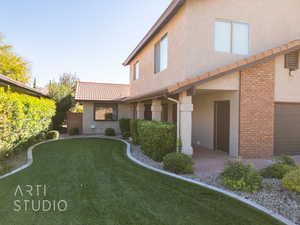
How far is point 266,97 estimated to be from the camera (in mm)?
8648

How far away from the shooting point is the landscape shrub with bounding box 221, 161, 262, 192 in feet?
16.4

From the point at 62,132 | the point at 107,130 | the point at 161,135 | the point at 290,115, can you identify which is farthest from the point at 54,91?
the point at 290,115

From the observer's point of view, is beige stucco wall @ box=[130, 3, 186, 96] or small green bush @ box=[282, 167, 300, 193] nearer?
small green bush @ box=[282, 167, 300, 193]

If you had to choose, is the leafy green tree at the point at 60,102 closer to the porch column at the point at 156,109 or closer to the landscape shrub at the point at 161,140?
the porch column at the point at 156,109

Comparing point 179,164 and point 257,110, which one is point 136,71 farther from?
point 179,164

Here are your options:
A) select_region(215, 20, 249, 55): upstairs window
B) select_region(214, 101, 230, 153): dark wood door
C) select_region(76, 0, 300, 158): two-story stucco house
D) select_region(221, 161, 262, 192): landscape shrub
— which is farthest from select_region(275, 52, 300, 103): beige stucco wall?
select_region(221, 161, 262, 192): landscape shrub

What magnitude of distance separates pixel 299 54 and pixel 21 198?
11.9m

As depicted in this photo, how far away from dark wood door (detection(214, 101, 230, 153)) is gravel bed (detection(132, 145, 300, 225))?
3.84m

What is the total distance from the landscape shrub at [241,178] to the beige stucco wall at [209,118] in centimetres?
339

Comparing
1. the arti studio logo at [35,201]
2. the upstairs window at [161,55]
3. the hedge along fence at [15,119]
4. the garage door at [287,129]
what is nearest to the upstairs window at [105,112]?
the hedge along fence at [15,119]

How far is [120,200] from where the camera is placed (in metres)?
4.46

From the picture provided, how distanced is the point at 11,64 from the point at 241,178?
122ft

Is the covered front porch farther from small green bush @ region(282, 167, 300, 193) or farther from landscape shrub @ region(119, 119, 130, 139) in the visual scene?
landscape shrub @ region(119, 119, 130, 139)

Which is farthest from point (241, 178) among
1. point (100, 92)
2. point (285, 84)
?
point (100, 92)
